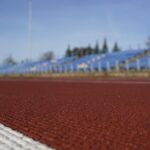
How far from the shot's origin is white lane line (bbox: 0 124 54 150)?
2.19m

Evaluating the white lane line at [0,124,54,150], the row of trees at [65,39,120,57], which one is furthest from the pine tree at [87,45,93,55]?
the white lane line at [0,124,54,150]

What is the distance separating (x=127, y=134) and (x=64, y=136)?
Answer: 0.55 m

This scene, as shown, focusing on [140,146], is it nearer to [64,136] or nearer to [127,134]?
[127,134]

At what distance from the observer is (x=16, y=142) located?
239cm

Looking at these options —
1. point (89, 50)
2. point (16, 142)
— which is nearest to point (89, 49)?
point (89, 50)

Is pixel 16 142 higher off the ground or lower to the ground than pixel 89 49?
lower

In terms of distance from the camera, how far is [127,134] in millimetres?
2719

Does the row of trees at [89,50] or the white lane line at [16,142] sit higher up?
the row of trees at [89,50]

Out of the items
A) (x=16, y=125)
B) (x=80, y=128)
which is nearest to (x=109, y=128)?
(x=80, y=128)

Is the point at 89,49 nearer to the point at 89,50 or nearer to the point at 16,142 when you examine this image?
the point at 89,50

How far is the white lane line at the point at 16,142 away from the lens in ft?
7.20

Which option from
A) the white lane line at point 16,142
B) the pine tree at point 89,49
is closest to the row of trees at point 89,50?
the pine tree at point 89,49

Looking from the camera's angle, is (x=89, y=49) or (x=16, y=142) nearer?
(x=16, y=142)

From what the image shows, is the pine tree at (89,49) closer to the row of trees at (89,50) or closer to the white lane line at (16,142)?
the row of trees at (89,50)
